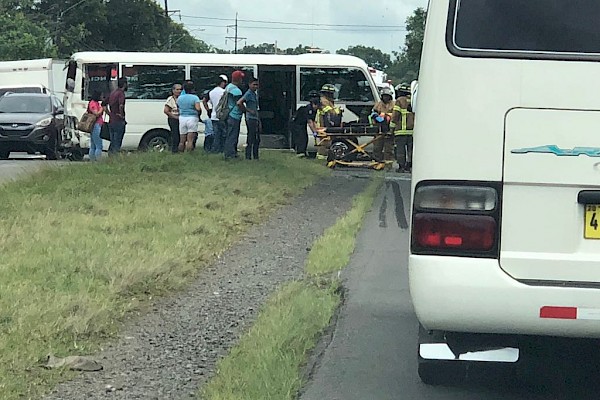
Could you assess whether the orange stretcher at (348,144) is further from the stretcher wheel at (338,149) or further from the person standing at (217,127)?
the person standing at (217,127)

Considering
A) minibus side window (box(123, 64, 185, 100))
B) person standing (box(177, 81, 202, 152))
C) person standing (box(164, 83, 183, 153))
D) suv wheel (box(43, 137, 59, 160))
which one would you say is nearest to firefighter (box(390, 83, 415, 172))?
person standing (box(177, 81, 202, 152))

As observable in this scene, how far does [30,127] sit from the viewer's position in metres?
23.2

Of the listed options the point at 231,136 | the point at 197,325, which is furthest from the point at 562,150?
the point at 231,136

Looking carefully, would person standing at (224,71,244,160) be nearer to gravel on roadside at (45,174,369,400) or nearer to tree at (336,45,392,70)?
gravel on roadside at (45,174,369,400)

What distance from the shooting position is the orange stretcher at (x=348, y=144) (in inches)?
814

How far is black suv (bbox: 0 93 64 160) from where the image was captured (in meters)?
23.2

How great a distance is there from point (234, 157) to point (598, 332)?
14352mm

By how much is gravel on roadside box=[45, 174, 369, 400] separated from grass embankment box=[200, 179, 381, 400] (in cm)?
14

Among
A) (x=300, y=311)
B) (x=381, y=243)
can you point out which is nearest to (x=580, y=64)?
(x=300, y=311)

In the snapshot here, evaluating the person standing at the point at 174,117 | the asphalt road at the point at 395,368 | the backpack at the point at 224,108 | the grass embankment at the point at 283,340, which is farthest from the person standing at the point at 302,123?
the asphalt road at the point at 395,368

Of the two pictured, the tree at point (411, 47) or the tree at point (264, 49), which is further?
the tree at point (264, 49)

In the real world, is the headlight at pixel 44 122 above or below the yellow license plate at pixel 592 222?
below

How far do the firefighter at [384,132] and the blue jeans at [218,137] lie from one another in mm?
3117

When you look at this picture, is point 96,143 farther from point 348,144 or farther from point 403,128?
point 403,128
